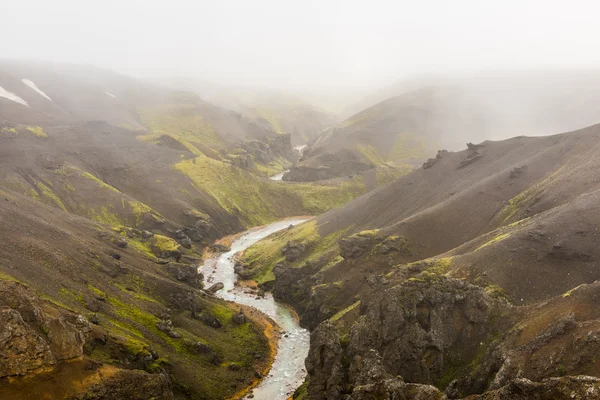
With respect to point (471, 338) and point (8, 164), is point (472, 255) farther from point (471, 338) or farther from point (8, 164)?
point (8, 164)

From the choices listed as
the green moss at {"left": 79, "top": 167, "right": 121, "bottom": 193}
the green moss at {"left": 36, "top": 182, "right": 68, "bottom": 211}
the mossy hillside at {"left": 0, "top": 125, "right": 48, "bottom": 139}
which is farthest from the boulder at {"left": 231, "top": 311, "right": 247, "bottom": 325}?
the mossy hillside at {"left": 0, "top": 125, "right": 48, "bottom": 139}

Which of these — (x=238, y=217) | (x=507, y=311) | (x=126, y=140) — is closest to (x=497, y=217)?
(x=507, y=311)

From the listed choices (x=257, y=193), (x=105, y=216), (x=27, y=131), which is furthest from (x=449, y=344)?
(x=27, y=131)

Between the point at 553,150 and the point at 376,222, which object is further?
the point at 376,222

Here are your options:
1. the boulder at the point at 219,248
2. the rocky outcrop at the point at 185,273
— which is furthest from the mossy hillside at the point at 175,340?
the boulder at the point at 219,248

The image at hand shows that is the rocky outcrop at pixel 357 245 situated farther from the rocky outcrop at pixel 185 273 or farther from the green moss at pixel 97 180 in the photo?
the green moss at pixel 97 180

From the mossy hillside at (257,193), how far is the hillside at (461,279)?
129ft

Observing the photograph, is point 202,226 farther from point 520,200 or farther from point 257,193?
point 520,200

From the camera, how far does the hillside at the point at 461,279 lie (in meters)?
44.7

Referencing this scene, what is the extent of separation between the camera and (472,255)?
69875 mm

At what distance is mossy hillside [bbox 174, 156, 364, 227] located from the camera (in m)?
164

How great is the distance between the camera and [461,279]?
60.9 metres

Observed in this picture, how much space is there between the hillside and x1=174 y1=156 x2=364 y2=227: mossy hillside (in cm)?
3929

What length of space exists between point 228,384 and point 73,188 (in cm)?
9530
